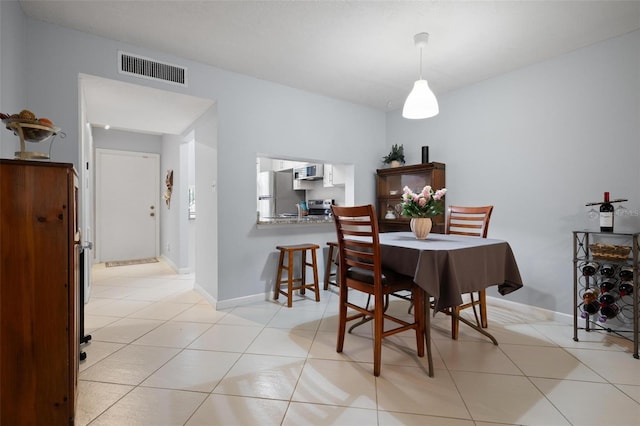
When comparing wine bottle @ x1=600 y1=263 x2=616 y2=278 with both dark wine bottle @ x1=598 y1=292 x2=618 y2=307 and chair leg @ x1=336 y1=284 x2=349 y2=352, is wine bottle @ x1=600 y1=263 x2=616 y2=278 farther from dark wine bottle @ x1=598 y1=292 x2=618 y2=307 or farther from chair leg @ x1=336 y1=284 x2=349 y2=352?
chair leg @ x1=336 y1=284 x2=349 y2=352

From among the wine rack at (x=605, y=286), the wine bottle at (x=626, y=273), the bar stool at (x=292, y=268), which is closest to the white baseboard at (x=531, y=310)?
the wine rack at (x=605, y=286)

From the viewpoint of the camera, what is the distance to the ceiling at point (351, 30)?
2215 mm

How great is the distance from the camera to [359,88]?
3762 millimetres

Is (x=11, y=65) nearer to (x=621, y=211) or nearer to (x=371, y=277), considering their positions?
(x=371, y=277)

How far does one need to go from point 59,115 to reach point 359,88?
2.96m

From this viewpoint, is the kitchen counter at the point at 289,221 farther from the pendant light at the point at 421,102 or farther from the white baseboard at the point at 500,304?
the pendant light at the point at 421,102

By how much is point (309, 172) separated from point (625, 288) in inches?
164

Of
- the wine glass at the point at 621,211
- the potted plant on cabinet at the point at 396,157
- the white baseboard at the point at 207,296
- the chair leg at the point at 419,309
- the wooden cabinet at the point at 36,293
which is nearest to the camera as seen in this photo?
the wooden cabinet at the point at 36,293

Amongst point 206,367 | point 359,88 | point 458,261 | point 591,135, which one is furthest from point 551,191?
point 206,367

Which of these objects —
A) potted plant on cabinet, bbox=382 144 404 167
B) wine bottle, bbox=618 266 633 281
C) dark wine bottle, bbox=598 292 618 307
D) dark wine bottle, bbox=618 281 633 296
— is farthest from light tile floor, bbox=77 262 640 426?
potted plant on cabinet, bbox=382 144 404 167

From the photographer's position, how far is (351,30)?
2.49 m

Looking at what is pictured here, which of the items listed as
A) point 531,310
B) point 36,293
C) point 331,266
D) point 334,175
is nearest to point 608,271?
point 531,310

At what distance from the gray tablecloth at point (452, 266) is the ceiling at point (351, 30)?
1695mm

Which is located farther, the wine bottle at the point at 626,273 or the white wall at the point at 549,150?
the white wall at the point at 549,150
